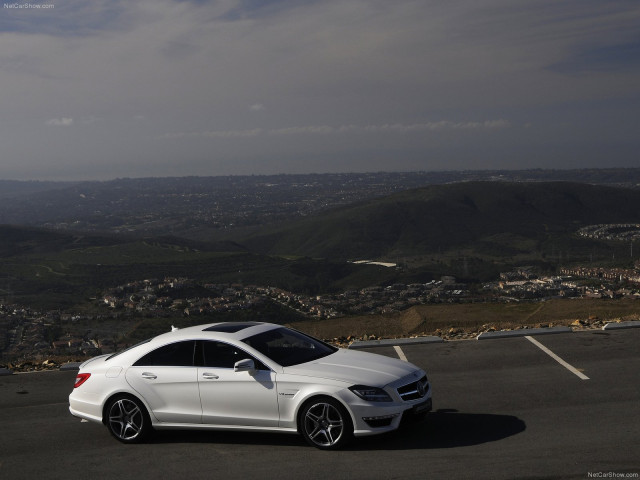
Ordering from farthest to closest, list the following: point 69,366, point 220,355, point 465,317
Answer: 1. point 465,317
2. point 69,366
3. point 220,355

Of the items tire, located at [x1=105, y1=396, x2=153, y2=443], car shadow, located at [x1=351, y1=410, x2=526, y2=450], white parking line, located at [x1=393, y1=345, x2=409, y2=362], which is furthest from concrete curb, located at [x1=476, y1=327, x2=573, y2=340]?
tire, located at [x1=105, y1=396, x2=153, y2=443]

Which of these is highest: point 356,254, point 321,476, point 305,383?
point 305,383

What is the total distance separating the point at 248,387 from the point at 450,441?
2095 millimetres

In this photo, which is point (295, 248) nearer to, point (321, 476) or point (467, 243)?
point (467, 243)

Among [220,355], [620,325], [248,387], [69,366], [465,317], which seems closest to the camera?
[248,387]

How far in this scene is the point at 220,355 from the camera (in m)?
8.45

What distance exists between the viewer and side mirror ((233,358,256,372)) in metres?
8.03

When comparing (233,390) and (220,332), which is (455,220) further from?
(233,390)

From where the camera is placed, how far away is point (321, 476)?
7.01 m

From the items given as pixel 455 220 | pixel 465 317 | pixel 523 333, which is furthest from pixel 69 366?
pixel 455 220

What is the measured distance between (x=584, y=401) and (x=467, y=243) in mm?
101726

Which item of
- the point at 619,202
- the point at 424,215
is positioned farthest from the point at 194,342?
the point at 619,202

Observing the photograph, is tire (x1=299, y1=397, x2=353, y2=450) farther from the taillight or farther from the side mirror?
the taillight

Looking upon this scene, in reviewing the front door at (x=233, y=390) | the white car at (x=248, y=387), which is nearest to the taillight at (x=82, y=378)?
the white car at (x=248, y=387)
